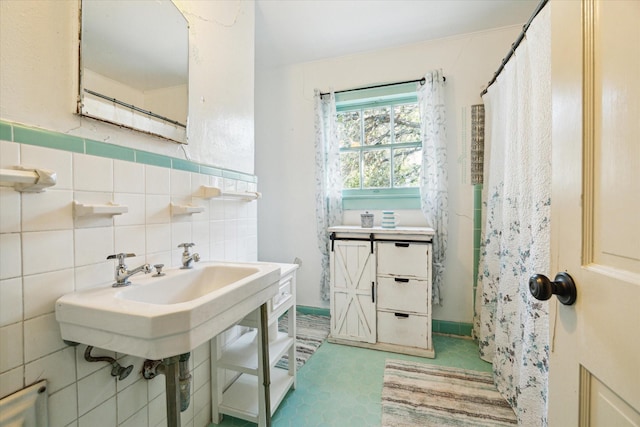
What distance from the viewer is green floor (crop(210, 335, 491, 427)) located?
4.19 ft

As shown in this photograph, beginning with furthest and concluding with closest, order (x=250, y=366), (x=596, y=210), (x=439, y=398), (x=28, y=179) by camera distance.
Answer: (x=439, y=398)
(x=250, y=366)
(x=28, y=179)
(x=596, y=210)

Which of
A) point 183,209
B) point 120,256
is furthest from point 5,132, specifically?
point 183,209

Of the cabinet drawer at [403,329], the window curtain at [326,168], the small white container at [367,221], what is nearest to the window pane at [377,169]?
the window curtain at [326,168]

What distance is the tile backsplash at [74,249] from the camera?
24.5 inches

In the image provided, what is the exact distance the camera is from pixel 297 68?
2.48 meters

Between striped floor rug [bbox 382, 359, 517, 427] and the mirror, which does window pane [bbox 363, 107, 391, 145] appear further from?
striped floor rug [bbox 382, 359, 517, 427]

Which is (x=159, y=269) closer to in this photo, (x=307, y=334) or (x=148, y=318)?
(x=148, y=318)

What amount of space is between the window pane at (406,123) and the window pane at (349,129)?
0.36 metres

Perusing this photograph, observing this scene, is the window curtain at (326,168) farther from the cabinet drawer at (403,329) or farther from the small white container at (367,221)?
the cabinet drawer at (403,329)

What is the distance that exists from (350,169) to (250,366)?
6.01ft

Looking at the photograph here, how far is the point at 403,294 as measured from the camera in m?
1.86

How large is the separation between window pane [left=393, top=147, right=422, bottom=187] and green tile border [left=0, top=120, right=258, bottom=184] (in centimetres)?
172

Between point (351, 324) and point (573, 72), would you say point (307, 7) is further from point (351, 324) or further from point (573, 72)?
point (351, 324)

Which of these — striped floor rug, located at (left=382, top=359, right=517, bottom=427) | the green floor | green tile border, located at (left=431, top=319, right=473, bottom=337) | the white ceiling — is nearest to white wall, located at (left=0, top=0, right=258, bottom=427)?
the green floor
